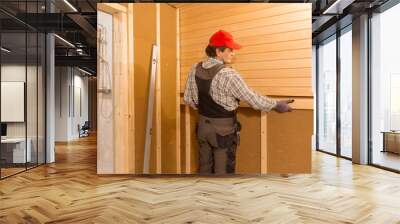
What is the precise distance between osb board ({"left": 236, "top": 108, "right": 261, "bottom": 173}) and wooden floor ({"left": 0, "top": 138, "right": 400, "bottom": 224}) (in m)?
0.17

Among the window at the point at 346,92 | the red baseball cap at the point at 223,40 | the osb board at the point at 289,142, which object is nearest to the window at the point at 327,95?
the window at the point at 346,92

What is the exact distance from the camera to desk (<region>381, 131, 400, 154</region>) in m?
6.31

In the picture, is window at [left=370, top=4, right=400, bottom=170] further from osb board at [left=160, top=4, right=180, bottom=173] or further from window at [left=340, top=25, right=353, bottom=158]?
osb board at [left=160, top=4, right=180, bottom=173]

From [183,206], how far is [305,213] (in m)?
1.06

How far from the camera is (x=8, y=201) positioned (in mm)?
3582

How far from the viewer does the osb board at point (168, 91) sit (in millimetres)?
4672

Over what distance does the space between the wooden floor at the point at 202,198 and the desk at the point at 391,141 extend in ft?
3.99

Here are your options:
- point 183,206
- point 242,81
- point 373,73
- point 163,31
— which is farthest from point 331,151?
point 183,206

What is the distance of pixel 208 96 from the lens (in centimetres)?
432

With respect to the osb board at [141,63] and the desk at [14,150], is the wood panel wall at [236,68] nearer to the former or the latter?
the osb board at [141,63]

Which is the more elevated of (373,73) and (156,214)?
(373,73)

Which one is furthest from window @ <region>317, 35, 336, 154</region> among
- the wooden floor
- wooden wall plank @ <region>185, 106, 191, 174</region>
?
wooden wall plank @ <region>185, 106, 191, 174</region>

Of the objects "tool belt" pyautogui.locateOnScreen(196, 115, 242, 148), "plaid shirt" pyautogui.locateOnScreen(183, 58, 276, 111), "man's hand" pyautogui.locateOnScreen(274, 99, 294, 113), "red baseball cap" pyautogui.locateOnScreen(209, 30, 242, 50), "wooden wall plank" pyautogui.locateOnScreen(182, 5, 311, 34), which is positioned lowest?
"tool belt" pyautogui.locateOnScreen(196, 115, 242, 148)

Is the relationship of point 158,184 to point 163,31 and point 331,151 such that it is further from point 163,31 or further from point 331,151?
point 331,151
